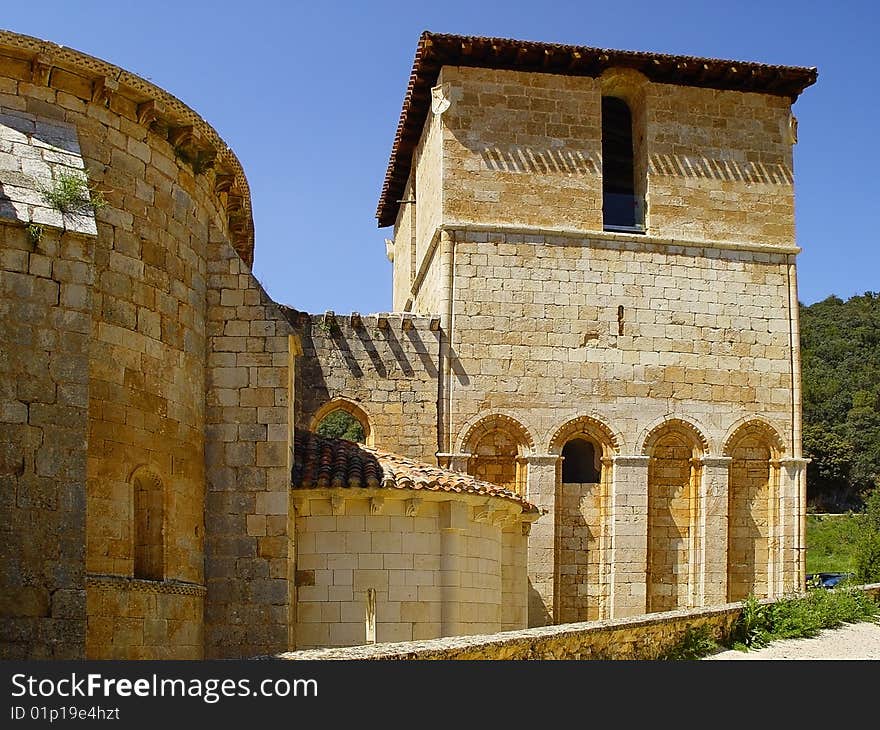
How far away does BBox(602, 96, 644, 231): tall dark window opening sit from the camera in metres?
23.7

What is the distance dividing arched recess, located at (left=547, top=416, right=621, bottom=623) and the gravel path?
4558 millimetres

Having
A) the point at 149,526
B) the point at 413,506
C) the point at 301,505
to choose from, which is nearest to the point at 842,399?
the point at 413,506

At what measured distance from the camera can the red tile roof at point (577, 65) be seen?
22.5 m

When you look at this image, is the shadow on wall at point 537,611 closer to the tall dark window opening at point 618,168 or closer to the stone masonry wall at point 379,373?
the stone masonry wall at point 379,373

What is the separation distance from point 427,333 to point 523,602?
544 cm

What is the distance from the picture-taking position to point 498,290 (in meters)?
22.3

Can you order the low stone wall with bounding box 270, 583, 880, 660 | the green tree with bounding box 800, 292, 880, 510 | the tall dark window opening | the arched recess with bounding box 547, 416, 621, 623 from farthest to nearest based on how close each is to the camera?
the green tree with bounding box 800, 292, 880, 510 → the tall dark window opening → the arched recess with bounding box 547, 416, 621, 623 → the low stone wall with bounding box 270, 583, 880, 660

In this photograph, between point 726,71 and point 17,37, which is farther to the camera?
point 726,71

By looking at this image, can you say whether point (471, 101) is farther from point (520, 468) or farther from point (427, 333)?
point (520, 468)

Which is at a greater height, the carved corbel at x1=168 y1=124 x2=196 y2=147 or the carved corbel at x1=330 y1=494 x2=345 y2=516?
the carved corbel at x1=168 y1=124 x2=196 y2=147

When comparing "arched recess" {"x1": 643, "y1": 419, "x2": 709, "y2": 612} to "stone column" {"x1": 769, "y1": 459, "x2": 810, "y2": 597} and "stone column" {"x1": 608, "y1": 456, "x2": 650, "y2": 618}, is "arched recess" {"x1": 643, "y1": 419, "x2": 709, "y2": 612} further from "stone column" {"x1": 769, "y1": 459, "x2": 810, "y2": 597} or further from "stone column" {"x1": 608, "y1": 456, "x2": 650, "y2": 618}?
"stone column" {"x1": 769, "y1": 459, "x2": 810, "y2": 597}

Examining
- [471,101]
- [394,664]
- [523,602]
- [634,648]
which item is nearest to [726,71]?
[471,101]

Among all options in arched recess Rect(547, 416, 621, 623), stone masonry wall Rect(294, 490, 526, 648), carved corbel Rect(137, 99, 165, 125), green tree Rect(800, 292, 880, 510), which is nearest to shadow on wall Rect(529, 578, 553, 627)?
arched recess Rect(547, 416, 621, 623)

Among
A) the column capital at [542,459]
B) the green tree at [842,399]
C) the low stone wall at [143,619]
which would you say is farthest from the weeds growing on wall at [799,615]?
the green tree at [842,399]
